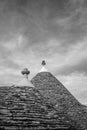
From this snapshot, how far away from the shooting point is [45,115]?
27.5ft

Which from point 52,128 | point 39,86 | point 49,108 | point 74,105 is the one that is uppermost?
point 39,86

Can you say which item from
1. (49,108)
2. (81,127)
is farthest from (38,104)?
(81,127)

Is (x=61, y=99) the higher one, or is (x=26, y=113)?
(x=61, y=99)

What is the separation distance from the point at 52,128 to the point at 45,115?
0.64m

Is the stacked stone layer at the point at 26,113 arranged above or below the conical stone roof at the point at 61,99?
below

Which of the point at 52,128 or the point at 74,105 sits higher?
the point at 74,105

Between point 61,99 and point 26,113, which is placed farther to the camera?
point 61,99

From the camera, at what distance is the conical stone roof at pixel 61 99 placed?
1390 centimetres

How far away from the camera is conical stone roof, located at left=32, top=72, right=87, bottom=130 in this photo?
13898 mm

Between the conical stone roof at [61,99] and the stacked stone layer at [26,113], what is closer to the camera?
the stacked stone layer at [26,113]

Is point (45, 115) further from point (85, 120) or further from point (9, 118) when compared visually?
point (85, 120)

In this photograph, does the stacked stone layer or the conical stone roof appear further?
the conical stone roof

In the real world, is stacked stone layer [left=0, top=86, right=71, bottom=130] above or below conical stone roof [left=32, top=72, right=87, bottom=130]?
below

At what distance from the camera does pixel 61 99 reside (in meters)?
14.6
